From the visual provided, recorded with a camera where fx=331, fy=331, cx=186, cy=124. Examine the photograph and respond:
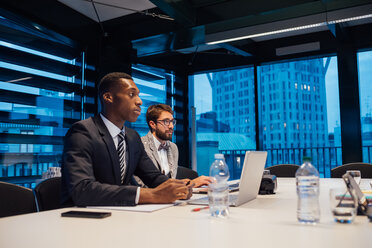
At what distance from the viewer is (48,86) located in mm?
4031

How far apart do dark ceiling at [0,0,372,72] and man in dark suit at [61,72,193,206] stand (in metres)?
1.93

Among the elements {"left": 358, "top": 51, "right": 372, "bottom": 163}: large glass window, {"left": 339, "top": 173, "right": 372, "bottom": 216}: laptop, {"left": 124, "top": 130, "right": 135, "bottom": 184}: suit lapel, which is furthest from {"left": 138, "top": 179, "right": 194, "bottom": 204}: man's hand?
{"left": 358, "top": 51, "right": 372, "bottom": 163}: large glass window

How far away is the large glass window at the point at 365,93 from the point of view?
16.5 feet

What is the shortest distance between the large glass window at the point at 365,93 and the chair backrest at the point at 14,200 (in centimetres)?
484

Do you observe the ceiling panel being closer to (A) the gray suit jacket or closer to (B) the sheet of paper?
(A) the gray suit jacket

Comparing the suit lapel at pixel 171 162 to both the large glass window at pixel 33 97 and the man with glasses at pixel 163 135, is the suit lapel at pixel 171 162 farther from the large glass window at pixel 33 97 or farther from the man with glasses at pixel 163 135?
the large glass window at pixel 33 97

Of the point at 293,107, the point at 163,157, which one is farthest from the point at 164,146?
the point at 293,107

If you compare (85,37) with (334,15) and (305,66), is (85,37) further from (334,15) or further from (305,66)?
(305,66)

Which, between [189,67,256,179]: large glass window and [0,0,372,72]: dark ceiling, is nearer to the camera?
[0,0,372,72]: dark ceiling

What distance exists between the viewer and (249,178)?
151 cm

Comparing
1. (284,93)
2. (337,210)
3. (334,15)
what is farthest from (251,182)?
(284,93)

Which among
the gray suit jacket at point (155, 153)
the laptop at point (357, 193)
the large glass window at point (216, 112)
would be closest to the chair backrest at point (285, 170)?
the gray suit jacket at point (155, 153)

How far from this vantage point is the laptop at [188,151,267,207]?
1.42 meters

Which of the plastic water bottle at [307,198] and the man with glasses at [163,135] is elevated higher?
the man with glasses at [163,135]
